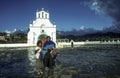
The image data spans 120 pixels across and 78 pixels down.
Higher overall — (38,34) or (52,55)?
(38,34)

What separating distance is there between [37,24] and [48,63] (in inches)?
2590

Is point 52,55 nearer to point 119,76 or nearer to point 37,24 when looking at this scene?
point 119,76

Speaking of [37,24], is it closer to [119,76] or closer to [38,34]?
[38,34]

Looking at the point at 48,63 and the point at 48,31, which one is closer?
the point at 48,63

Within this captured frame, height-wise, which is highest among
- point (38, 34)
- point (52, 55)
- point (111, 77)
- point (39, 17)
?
point (39, 17)

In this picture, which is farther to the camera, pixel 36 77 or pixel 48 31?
pixel 48 31

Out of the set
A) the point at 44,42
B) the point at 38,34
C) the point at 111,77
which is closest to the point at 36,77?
the point at 44,42

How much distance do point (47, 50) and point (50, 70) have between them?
3.21 ft

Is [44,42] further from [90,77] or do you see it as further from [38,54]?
[90,77]

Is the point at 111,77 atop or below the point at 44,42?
below

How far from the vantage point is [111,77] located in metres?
12.0

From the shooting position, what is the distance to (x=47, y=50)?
11797mm

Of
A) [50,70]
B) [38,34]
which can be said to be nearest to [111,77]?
[50,70]

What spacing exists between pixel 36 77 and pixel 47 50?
1.52 m
